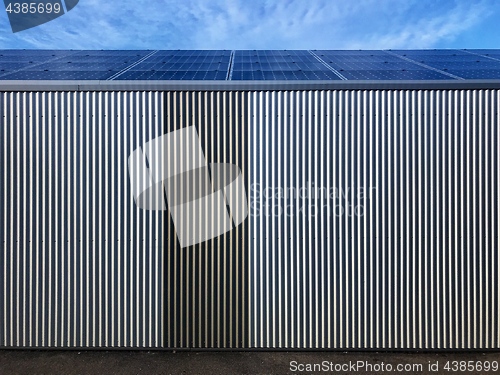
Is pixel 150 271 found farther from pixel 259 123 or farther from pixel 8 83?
pixel 8 83

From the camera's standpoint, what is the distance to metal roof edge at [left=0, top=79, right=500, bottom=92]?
4.22 metres

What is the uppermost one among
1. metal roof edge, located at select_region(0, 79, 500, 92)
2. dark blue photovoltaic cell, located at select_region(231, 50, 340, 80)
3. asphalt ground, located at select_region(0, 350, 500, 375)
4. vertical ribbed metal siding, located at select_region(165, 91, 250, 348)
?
dark blue photovoltaic cell, located at select_region(231, 50, 340, 80)

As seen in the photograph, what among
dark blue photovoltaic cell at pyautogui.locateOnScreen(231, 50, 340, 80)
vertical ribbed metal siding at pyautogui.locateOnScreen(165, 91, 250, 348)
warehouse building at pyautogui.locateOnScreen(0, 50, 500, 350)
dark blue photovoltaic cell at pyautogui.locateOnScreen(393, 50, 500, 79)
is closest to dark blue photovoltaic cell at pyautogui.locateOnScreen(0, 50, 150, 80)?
warehouse building at pyautogui.locateOnScreen(0, 50, 500, 350)

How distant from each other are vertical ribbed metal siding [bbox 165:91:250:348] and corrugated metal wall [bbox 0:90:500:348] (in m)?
0.03

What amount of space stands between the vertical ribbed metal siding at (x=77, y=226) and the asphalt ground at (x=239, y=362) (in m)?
0.21

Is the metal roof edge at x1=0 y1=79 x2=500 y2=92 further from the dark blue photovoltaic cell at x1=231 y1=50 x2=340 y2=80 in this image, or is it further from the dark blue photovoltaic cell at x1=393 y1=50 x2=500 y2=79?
the dark blue photovoltaic cell at x1=393 y1=50 x2=500 y2=79

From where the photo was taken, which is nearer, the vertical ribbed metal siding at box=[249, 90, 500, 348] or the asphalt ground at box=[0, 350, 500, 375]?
the asphalt ground at box=[0, 350, 500, 375]

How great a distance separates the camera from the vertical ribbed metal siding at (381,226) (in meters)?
4.27

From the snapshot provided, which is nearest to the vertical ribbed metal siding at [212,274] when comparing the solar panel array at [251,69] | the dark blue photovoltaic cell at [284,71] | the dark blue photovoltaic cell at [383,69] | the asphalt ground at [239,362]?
the asphalt ground at [239,362]

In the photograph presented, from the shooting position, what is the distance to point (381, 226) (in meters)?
4.33

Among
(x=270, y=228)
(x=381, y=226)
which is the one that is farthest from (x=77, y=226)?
(x=381, y=226)

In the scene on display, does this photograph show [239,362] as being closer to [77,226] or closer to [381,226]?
[381,226]

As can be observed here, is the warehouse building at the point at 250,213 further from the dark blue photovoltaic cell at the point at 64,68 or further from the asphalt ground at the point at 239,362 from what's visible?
the dark blue photovoltaic cell at the point at 64,68

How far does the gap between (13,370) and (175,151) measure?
14.6ft
